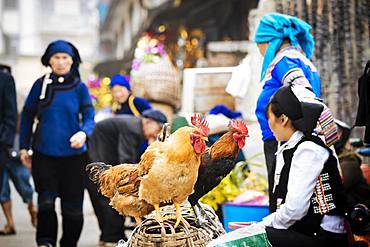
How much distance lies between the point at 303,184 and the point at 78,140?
104 inches

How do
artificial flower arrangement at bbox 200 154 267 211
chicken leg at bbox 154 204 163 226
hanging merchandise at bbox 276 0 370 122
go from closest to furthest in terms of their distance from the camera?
chicken leg at bbox 154 204 163 226 < artificial flower arrangement at bbox 200 154 267 211 < hanging merchandise at bbox 276 0 370 122

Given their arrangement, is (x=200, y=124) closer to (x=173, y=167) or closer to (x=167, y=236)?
(x=173, y=167)

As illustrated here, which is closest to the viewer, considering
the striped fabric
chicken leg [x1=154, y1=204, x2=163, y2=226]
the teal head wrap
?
chicken leg [x1=154, y1=204, x2=163, y2=226]

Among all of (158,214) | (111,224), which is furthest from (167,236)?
(111,224)

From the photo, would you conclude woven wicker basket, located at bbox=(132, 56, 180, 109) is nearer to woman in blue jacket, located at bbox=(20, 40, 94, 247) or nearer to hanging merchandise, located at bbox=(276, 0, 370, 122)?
hanging merchandise, located at bbox=(276, 0, 370, 122)

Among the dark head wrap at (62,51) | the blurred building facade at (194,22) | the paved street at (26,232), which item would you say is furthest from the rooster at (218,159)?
the blurred building facade at (194,22)

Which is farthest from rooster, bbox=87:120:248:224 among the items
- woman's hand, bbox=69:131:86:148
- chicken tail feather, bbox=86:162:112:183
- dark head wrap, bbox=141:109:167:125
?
dark head wrap, bbox=141:109:167:125

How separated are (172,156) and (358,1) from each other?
427 centimetres

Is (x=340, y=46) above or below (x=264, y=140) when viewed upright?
above

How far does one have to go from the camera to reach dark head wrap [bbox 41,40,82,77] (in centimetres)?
650

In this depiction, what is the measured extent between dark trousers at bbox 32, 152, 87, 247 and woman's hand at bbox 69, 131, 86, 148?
8.0 inches

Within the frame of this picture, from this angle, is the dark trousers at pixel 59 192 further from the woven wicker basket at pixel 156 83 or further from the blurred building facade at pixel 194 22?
the blurred building facade at pixel 194 22

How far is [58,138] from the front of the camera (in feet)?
21.0

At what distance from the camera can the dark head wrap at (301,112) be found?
439 centimetres
